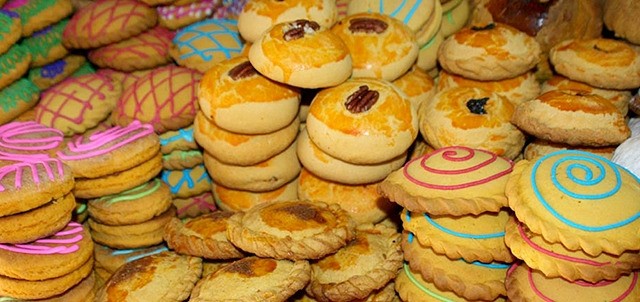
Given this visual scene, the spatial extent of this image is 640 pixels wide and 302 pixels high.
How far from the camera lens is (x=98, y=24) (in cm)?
320

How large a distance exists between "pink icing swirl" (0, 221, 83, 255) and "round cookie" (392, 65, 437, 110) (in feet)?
4.81

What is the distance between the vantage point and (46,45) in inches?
131

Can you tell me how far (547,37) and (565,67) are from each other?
37 centimetres

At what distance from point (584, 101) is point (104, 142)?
191cm

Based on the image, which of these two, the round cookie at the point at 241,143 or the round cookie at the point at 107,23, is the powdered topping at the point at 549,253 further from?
the round cookie at the point at 107,23

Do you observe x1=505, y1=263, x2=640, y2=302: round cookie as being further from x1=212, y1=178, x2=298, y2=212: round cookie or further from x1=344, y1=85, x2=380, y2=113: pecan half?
x1=212, y1=178, x2=298, y2=212: round cookie

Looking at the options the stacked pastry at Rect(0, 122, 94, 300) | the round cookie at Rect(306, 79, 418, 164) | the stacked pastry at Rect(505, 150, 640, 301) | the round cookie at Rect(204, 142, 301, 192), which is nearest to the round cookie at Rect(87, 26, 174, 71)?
the round cookie at Rect(204, 142, 301, 192)

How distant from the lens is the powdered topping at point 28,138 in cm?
253

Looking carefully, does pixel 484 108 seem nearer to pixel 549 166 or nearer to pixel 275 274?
pixel 549 166

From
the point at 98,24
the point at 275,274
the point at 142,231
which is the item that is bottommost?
the point at 142,231

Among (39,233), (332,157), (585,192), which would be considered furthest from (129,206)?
(585,192)

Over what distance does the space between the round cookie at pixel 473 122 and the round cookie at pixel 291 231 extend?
0.51 metres

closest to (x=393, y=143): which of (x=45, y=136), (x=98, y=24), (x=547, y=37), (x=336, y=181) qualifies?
(x=336, y=181)

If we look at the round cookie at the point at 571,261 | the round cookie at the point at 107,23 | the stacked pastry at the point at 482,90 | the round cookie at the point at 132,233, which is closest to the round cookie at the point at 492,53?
the stacked pastry at the point at 482,90
